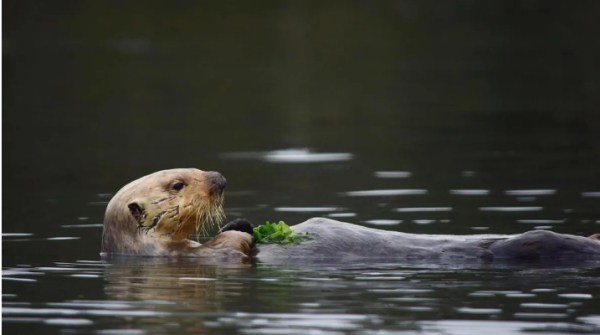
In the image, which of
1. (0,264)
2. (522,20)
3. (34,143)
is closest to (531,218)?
(0,264)

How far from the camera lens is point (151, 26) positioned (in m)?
39.4

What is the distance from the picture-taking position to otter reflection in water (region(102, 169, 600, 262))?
7.86 m

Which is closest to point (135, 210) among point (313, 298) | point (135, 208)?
point (135, 208)

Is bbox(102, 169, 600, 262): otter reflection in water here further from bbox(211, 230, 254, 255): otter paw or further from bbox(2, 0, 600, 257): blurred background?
bbox(2, 0, 600, 257): blurred background

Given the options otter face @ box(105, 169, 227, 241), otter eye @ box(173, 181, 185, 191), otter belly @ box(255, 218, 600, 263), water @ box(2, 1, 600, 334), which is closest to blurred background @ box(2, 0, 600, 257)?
water @ box(2, 1, 600, 334)

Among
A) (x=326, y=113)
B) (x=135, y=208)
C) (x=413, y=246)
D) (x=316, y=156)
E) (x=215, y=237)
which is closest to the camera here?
(x=413, y=246)

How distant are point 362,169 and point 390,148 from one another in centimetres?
186

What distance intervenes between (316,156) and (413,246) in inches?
268

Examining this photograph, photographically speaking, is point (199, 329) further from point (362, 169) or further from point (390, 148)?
point (390, 148)

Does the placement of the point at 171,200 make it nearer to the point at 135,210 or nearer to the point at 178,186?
the point at 178,186

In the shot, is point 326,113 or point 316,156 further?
point 326,113

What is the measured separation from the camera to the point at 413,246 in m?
7.89

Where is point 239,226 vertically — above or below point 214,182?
below

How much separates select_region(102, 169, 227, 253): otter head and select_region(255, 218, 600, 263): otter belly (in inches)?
20.3
